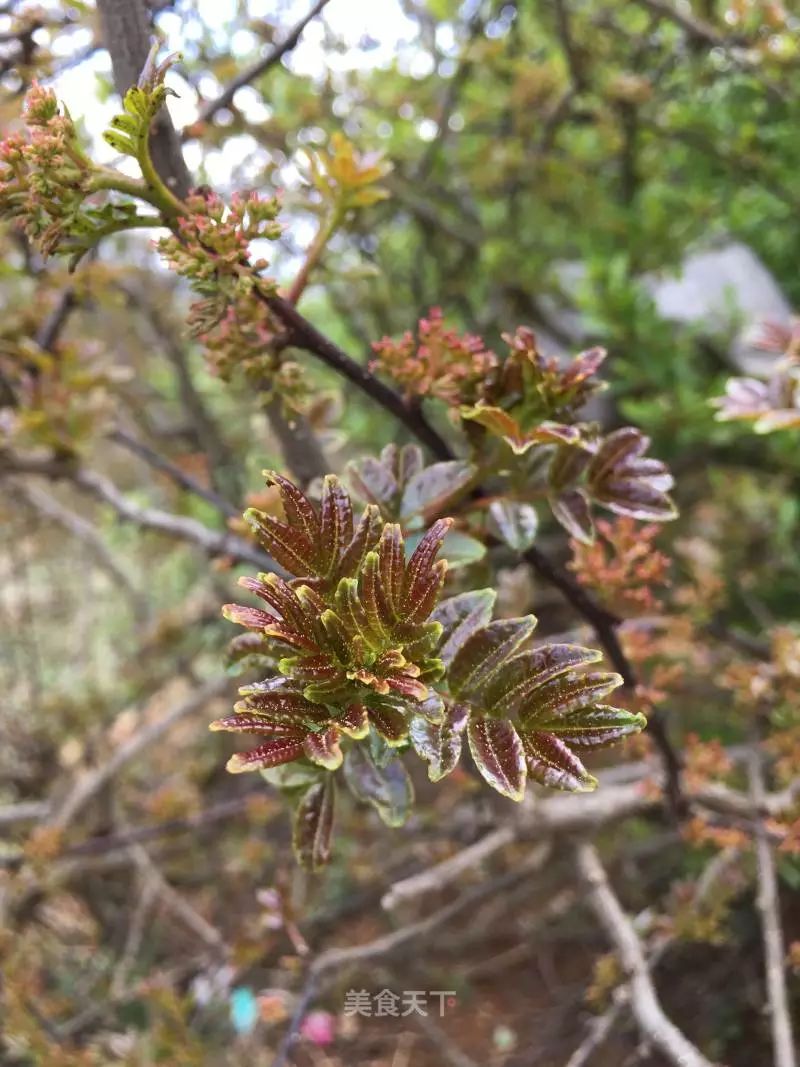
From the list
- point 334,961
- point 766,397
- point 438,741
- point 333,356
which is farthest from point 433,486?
point 334,961

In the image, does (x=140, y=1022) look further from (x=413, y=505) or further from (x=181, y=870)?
(x=413, y=505)

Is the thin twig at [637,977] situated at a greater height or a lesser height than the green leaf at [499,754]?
lesser

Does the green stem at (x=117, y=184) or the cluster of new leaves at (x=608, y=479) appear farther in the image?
the cluster of new leaves at (x=608, y=479)

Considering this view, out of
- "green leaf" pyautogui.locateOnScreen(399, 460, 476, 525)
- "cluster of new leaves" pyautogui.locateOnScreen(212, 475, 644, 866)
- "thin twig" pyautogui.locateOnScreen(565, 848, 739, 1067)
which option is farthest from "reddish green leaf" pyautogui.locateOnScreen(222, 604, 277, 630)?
"thin twig" pyautogui.locateOnScreen(565, 848, 739, 1067)

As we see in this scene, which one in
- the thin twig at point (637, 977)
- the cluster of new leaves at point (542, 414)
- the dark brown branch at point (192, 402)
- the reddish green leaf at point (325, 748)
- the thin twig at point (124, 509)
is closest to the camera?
the reddish green leaf at point (325, 748)

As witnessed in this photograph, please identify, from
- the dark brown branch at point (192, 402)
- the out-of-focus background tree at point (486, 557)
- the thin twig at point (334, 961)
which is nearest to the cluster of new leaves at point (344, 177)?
the out-of-focus background tree at point (486, 557)

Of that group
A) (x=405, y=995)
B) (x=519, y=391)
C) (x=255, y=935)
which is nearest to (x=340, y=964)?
(x=405, y=995)

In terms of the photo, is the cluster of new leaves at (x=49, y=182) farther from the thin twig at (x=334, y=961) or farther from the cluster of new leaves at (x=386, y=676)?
the thin twig at (x=334, y=961)
